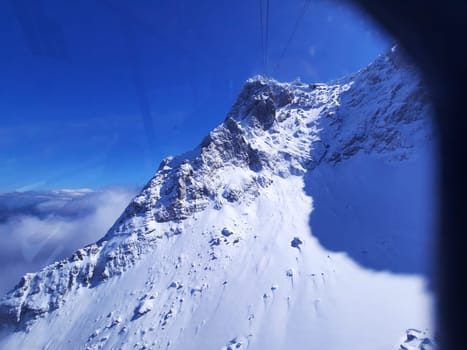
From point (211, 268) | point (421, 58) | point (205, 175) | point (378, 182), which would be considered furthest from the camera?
point (205, 175)

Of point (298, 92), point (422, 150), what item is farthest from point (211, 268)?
point (298, 92)

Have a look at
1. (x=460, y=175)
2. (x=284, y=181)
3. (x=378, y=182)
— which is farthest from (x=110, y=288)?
(x=378, y=182)

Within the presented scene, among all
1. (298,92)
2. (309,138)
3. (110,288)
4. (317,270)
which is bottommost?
(317,270)

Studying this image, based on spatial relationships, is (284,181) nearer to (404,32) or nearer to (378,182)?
(378,182)

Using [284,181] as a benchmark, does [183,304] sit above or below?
below

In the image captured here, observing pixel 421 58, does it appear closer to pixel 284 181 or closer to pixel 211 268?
pixel 211 268

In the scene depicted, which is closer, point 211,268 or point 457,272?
point 457,272

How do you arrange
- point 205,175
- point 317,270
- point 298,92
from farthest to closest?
point 298,92, point 205,175, point 317,270
